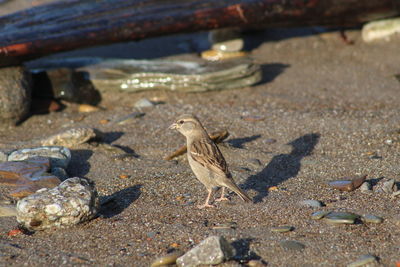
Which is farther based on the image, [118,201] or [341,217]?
[118,201]

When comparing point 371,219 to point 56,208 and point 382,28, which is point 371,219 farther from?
point 382,28

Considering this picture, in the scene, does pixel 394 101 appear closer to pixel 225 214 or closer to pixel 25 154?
pixel 225 214

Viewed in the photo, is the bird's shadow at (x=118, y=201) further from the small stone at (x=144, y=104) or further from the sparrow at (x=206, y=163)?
the small stone at (x=144, y=104)

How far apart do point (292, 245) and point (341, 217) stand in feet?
2.07

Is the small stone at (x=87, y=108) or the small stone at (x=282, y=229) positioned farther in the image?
the small stone at (x=87, y=108)

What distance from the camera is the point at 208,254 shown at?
4.59m

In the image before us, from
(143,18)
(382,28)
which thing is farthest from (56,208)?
(382,28)

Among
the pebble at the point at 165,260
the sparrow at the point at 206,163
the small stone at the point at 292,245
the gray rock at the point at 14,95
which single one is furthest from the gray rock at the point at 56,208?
the gray rock at the point at 14,95

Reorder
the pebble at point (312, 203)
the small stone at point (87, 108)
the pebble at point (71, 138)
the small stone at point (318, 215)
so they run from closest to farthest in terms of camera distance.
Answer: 1. the small stone at point (318, 215)
2. the pebble at point (312, 203)
3. the pebble at point (71, 138)
4. the small stone at point (87, 108)

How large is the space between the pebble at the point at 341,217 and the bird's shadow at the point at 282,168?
2.52 ft

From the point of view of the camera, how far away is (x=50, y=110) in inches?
342

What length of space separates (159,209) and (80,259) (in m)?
1.14

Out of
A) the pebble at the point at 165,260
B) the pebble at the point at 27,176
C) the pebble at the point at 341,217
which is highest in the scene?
the pebble at the point at 27,176

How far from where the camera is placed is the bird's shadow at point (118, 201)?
575 cm
